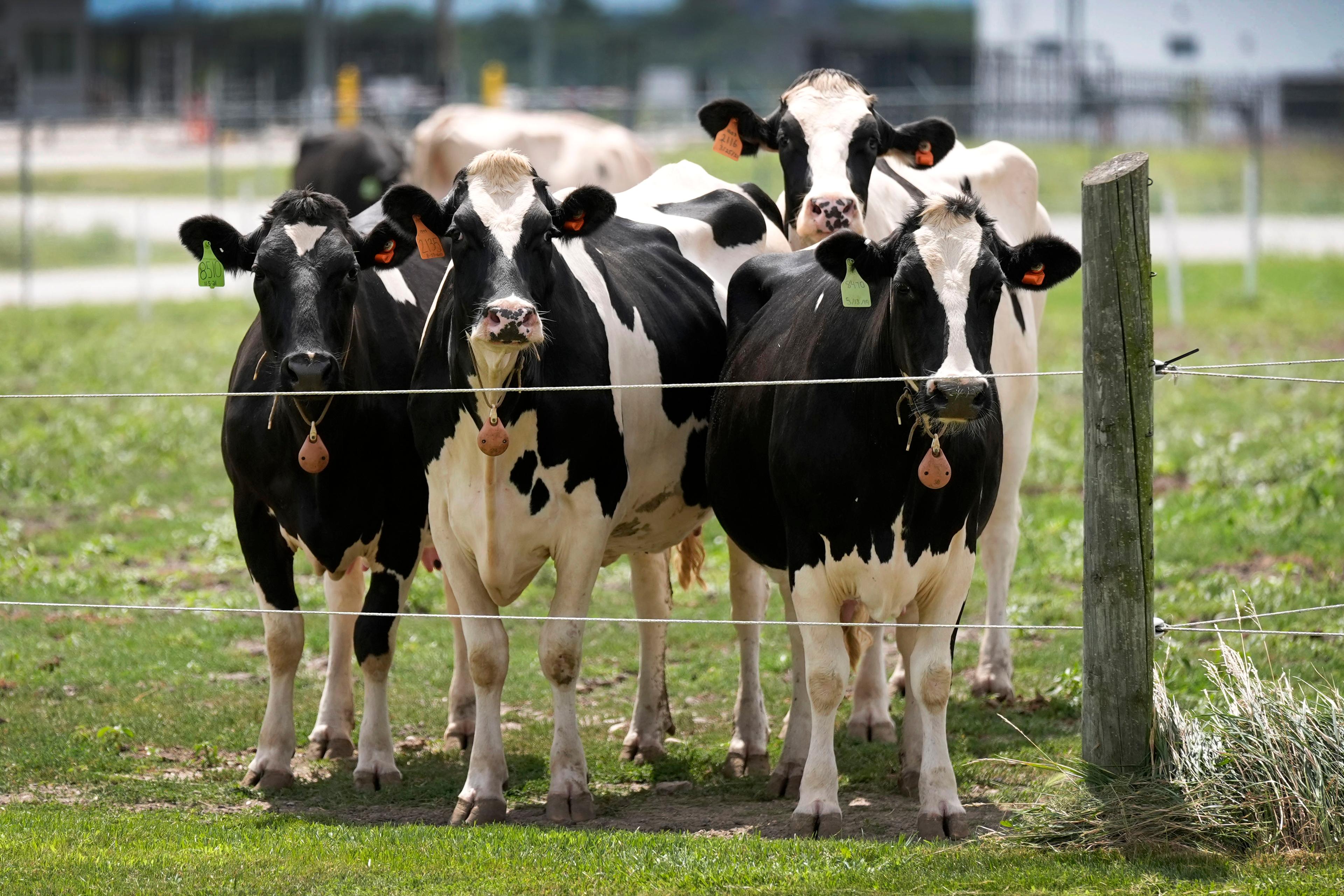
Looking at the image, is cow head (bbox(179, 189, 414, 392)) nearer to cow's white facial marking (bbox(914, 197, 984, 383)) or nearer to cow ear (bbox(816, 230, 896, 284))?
cow ear (bbox(816, 230, 896, 284))

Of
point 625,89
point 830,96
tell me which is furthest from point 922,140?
point 625,89

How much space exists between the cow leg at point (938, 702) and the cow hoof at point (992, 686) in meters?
2.11

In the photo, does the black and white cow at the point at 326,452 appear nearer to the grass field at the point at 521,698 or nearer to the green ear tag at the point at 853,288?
the grass field at the point at 521,698

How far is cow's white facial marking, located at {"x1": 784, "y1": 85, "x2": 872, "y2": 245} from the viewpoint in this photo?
817 cm

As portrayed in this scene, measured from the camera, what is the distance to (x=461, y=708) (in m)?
8.13

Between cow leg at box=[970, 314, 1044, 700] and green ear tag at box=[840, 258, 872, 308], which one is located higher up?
green ear tag at box=[840, 258, 872, 308]

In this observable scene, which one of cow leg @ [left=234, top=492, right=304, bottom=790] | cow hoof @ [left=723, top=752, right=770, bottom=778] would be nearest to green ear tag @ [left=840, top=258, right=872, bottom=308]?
cow hoof @ [left=723, top=752, right=770, bottom=778]

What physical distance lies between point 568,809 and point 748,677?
1.35 m

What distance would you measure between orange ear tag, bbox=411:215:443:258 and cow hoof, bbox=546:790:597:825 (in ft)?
7.71

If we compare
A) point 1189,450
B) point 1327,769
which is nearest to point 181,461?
point 1189,450

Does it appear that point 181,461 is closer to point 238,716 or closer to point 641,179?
point 238,716

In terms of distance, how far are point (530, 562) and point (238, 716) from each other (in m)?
2.27

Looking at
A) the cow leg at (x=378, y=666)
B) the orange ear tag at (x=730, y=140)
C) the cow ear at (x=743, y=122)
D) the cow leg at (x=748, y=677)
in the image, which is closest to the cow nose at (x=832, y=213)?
the cow ear at (x=743, y=122)

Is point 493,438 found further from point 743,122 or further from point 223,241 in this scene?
point 743,122
